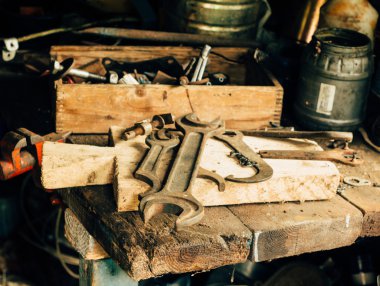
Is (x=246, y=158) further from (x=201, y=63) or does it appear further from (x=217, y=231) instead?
(x=201, y=63)

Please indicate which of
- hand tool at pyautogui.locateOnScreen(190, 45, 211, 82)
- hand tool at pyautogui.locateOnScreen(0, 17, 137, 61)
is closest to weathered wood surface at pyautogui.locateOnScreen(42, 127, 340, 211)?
hand tool at pyautogui.locateOnScreen(190, 45, 211, 82)

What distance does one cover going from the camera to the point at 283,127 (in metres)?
2.00

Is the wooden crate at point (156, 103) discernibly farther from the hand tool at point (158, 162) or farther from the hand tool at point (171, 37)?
the hand tool at point (171, 37)

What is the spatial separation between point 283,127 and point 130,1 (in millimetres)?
1274

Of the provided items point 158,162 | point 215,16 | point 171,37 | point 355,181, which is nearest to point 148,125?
point 158,162

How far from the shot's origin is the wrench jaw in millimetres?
1412

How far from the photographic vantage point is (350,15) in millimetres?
2262

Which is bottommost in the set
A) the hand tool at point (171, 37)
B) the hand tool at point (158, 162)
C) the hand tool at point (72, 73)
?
the hand tool at point (158, 162)

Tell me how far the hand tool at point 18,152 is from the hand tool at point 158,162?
12.9 inches

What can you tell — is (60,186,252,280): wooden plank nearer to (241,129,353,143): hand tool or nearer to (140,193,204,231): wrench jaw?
(140,193,204,231): wrench jaw

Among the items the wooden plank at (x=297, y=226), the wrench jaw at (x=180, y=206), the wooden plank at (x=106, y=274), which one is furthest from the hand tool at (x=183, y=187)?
the wooden plank at (x=106, y=274)

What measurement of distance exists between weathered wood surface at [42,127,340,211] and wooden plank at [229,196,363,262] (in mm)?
33

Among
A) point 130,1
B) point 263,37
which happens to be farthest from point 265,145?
point 130,1

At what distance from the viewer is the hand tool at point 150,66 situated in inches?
86.5
